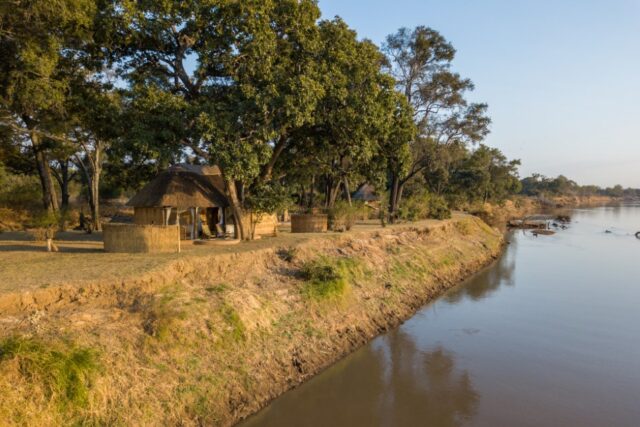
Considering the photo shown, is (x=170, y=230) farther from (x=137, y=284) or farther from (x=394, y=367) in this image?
(x=394, y=367)

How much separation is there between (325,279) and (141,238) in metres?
6.50

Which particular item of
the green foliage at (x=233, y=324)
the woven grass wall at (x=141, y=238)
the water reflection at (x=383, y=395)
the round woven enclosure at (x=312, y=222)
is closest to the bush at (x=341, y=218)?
the round woven enclosure at (x=312, y=222)

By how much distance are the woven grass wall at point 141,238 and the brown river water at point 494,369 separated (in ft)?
24.2

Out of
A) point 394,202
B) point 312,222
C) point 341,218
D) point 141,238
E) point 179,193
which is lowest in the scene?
point 141,238

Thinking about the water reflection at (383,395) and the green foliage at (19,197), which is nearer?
the water reflection at (383,395)

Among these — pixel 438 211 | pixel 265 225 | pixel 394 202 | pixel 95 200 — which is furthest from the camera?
pixel 438 211

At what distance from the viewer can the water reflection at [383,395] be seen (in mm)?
8961

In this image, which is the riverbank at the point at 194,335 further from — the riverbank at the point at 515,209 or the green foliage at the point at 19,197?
the riverbank at the point at 515,209

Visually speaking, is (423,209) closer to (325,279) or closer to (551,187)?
(325,279)

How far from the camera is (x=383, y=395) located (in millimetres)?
10055

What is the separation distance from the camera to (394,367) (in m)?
11.5

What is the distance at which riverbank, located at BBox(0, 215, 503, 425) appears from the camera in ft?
23.9

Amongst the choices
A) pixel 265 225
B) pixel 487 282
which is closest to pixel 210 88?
pixel 265 225

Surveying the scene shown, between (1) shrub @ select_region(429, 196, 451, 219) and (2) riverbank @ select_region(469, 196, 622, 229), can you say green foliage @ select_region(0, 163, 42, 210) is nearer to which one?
(1) shrub @ select_region(429, 196, 451, 219)
